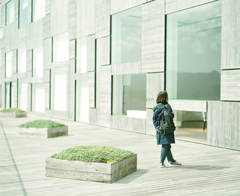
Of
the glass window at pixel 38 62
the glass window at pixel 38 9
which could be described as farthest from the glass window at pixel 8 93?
the glass window at pixel 38 9

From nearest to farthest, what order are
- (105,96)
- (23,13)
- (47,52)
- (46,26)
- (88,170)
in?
(88,170), (105,96), (47,52), (46,26), (23,13)

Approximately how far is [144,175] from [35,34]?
20.6 metres

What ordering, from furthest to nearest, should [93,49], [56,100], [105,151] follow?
[56,100]
[93,49]
[105,151]

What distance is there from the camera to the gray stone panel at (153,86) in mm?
12757

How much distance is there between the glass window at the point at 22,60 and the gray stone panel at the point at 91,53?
11611 millimetres

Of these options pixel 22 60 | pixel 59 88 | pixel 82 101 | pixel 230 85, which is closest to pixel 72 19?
pixel 59 88

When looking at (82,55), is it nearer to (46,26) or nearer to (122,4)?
(122,4)

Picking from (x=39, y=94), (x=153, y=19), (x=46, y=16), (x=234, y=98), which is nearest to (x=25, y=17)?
(x=46, y=16)

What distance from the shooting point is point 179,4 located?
39.1ft

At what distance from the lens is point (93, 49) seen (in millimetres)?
17234

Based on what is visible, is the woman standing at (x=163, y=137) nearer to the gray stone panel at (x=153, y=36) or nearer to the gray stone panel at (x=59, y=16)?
the gray stone panel at (x=153, y=36)

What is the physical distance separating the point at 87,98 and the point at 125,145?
7.88 m

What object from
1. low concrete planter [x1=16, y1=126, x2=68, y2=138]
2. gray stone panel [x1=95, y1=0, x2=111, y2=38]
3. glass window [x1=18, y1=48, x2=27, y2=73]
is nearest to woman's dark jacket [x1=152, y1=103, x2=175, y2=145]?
low concrete planter [x1=16, y1=126, x2=68, y2=138]

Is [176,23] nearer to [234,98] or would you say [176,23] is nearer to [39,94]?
[234,98]
